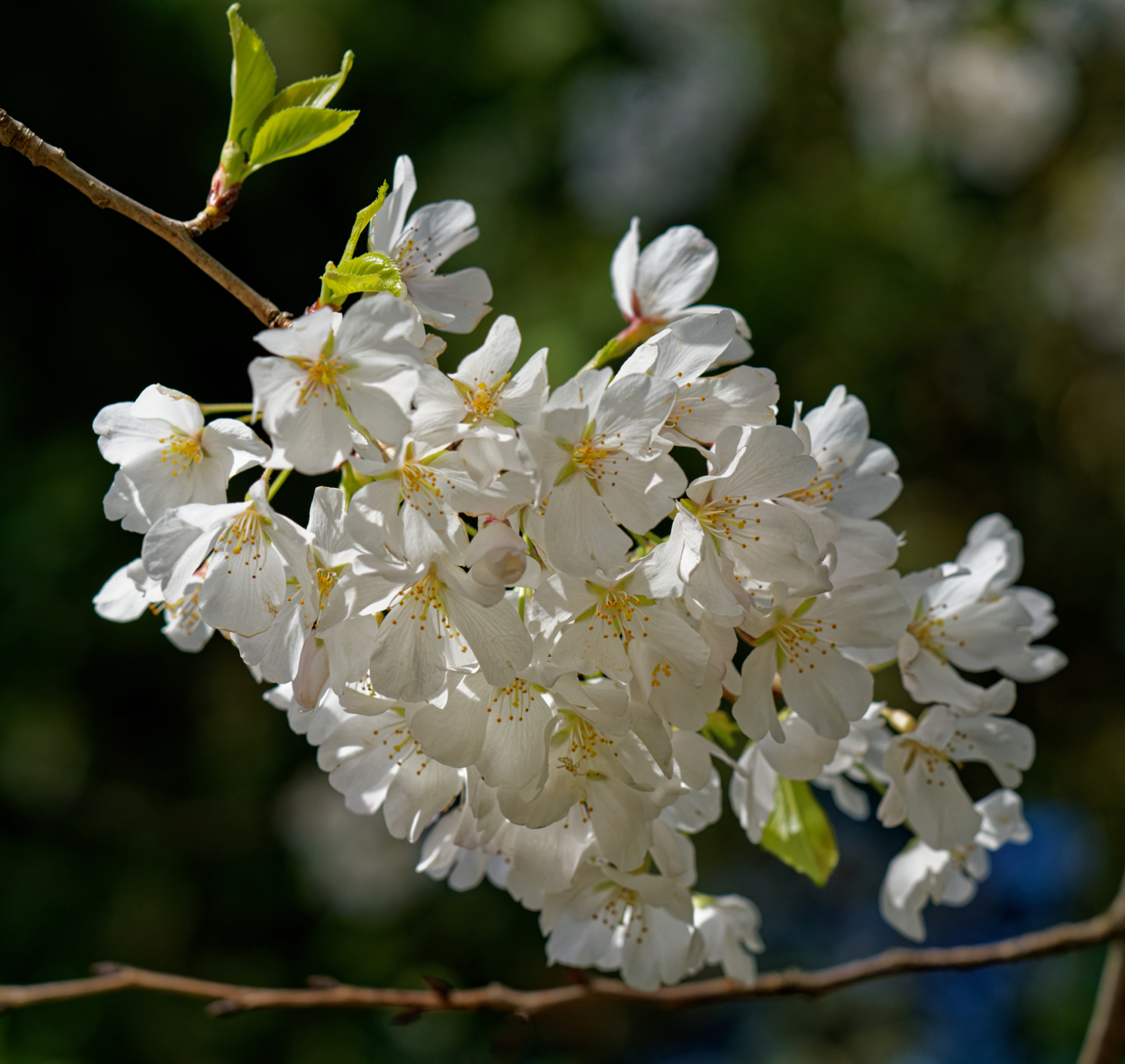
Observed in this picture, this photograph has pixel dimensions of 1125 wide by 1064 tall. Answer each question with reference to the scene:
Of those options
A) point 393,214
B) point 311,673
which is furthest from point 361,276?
point 311,673

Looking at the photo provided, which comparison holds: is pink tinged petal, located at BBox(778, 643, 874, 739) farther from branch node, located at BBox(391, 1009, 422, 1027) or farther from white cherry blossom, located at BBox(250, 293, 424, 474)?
branch node, located at BBox(391, 1009, 422, 1027)

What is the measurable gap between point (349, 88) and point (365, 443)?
2707 mm

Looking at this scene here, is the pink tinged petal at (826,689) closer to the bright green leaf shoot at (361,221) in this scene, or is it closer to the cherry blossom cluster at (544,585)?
the cherry blossom cluster at (544,585)

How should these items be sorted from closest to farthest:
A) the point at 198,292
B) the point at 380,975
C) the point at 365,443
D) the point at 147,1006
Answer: the point at 365,443
the point at 147,1006
the point at 380,975
the point at 198,292

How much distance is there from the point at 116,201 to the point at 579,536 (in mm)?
317

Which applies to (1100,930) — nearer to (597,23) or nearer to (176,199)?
(176,199)

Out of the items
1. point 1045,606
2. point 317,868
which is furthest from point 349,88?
point 1045,606

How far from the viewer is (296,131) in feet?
2.07

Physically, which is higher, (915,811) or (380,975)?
(915,811)

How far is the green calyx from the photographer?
1.80 feet

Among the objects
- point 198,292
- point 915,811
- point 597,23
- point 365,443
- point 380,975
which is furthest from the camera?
point 597,23

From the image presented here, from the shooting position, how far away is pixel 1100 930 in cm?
89

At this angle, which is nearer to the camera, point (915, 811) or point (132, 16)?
point (915, 811)

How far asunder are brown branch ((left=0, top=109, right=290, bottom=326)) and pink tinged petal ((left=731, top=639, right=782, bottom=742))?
0.33m
